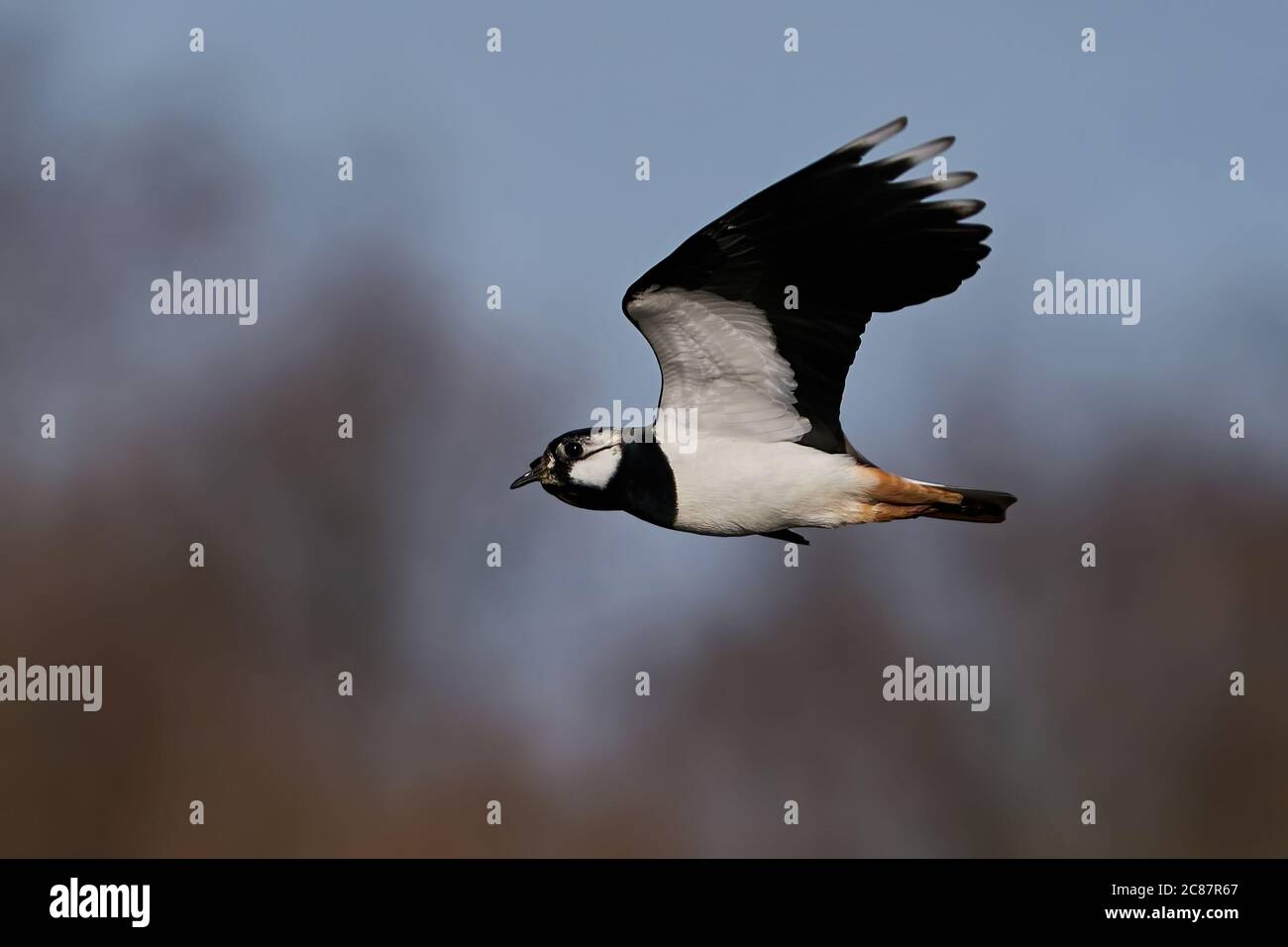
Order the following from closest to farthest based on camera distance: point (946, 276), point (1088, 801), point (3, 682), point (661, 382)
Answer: point (946, 276) < point (661, 382) < point (3, 682) < point (1088, 801)

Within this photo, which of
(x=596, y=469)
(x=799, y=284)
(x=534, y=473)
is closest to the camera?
(x=799, y=284)

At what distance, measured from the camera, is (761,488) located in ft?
21.6

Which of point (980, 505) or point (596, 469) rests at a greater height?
point (596, 469)

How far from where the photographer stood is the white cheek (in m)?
6.66

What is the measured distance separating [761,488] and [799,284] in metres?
0.90

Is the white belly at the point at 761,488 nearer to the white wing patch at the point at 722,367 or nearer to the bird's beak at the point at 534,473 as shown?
the white wing patch at the point at 722,367

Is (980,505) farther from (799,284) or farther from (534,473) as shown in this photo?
(534,473)

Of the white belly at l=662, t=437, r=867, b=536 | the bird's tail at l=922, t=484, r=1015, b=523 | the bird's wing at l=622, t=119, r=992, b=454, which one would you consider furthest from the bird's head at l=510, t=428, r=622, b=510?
the bird's tail at l=922, t=484, r=1015, b=523

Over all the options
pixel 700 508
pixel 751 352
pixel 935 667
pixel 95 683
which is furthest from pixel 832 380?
pixel 95 683

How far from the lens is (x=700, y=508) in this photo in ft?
21.6

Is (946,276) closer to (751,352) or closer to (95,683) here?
(751,352)

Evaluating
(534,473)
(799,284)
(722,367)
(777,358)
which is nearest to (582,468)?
(534,473)

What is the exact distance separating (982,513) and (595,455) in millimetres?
1721

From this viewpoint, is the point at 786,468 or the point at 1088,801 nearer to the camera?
the point at 786,468
